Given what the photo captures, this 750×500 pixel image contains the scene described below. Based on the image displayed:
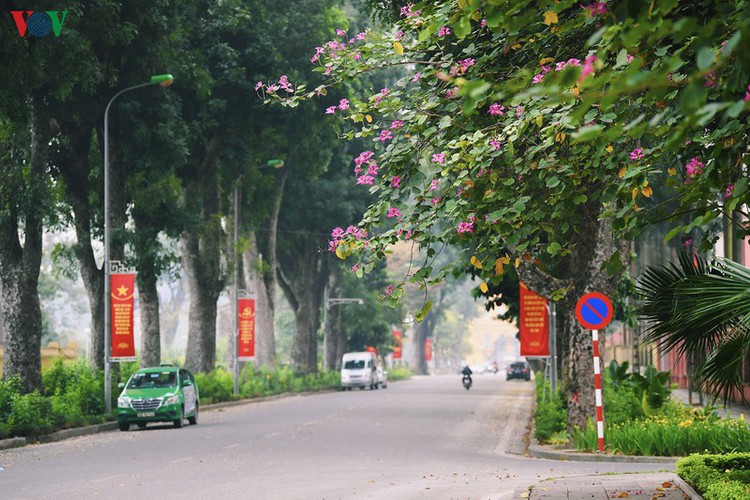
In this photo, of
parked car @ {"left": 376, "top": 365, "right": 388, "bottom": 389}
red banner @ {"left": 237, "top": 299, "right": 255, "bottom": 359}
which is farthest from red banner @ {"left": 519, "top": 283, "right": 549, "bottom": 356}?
parked car @ {"left": 376, "top": 365, "right": 388, "bottom": 389}

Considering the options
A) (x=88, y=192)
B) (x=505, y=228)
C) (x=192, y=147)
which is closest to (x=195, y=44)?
(x=192, y=147)

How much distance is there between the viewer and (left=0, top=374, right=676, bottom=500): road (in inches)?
561

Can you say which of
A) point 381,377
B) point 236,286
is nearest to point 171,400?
point 236,286

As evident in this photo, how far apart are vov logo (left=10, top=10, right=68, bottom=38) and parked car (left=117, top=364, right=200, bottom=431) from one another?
8.58m

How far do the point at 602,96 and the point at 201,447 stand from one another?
1781 centimetres

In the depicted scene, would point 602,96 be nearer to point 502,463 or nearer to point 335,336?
point 502,463

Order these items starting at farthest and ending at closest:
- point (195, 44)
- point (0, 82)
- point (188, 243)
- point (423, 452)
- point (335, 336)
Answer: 1. point (335, 336)
2. point (188, 243)
3. point (195, 44)
4. point (0, 82)
5. point (423, 452)

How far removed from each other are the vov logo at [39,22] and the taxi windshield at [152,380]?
856 cm

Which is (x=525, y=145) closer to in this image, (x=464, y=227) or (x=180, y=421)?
(x=464, y=227)

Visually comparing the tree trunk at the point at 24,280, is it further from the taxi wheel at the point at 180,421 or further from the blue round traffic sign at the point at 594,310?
the blue round traffic sign at the point at 594,310

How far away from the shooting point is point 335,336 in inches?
2749

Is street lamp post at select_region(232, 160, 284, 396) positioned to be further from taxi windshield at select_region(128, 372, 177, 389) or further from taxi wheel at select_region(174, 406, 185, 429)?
taxi wheel at select_region(174, 406, 185, 429)

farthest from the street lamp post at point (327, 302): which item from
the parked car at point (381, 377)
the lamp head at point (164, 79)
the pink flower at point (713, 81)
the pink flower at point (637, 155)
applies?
the pink flower at point (713, 81)

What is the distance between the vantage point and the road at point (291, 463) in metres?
14.2
